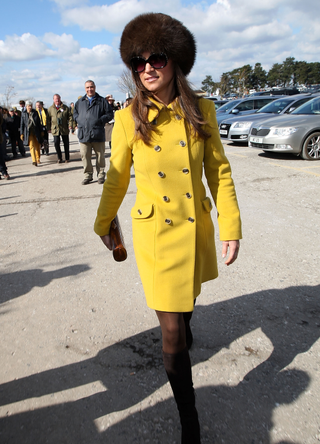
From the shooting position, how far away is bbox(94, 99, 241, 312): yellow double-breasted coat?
1839 millimetres

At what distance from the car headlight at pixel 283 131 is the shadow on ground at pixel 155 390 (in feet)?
24.3

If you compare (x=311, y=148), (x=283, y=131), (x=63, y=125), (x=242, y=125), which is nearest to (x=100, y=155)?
(x=63, y=125)

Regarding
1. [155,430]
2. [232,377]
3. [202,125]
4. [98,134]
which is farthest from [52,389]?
[98,134]

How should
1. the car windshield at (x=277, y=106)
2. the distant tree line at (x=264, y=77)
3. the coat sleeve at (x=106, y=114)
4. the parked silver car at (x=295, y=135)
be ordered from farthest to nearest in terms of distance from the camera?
the distant tree line at (x=264, y=77), the car windshield at (x=277, y=106), the parked silver car at (x=295, y=135), the coat sleeve at (x=106, y=114)

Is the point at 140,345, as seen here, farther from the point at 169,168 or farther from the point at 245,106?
the point at 245,106

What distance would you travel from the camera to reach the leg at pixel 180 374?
1831 mm

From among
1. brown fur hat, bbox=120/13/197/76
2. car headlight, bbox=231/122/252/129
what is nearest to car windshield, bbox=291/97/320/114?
car headlight, bbox=231/122/252/129

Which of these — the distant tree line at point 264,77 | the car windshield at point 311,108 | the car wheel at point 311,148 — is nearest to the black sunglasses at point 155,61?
the car wheel at point 311,148

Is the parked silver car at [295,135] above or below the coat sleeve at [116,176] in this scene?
below

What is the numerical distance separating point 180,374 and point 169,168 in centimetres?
103

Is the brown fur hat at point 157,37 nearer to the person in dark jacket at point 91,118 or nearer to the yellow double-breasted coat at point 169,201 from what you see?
the yellow double-breasted coat at point 169,201

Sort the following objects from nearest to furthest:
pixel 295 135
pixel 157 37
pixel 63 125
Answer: pixel 157 37, pixel 295 135, pixel 63 125

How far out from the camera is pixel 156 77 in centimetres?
184

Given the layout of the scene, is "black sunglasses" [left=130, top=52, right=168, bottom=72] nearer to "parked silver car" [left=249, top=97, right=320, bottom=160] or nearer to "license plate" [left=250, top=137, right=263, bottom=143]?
"parked silver car" [left=249, top=97, right=320, bottom=160]
